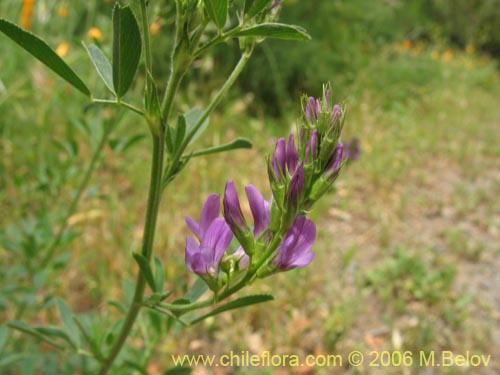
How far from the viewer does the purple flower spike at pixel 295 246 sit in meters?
0.65

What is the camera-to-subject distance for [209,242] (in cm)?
71

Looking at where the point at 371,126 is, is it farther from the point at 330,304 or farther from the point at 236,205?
the point at 236,205

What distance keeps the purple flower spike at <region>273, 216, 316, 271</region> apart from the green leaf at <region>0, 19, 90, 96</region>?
0.31 m

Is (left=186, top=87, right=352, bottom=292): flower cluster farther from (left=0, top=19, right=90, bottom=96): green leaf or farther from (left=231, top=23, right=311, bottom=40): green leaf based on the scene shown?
(left=0, top=19, right=90, bottom=96): green leaf

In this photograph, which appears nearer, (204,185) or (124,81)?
(124,81)

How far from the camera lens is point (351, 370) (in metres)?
1.71

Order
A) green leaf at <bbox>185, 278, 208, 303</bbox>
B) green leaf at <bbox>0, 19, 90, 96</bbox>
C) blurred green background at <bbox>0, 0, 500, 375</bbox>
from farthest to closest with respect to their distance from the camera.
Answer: blurred green background at <bbox>0, 0, 500, 375</bbox>
green leaf at <bbox>185, 278, 208, 303</bbox>
green leaf at <bbox>0, 19, 90, 96</bbox>

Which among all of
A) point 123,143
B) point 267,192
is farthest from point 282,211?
point 267,192

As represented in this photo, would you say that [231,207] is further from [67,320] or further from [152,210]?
[67,320]

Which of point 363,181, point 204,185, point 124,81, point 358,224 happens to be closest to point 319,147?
A: point 124,81

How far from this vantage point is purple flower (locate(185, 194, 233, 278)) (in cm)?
69

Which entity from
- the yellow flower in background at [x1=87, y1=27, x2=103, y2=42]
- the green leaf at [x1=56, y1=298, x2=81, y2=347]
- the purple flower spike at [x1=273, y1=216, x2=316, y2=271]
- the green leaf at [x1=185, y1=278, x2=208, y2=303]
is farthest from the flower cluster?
the yellow flower in background at [x1=87, y1=27, x2=103, y2=42]

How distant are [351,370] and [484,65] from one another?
646cm

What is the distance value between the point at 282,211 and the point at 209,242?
12cm
